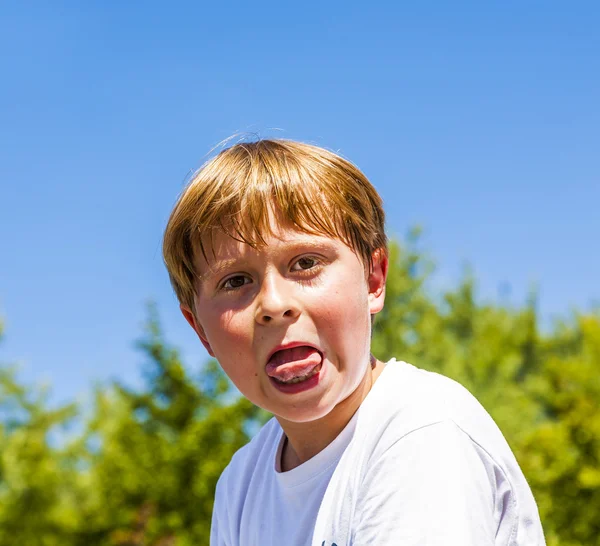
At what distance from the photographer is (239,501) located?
269cm

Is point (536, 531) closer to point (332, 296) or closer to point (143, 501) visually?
point (332, 296)

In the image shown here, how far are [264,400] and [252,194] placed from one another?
56 cm

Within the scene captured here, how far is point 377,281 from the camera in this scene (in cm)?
244

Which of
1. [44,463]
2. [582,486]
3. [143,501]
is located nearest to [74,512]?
[44,463]

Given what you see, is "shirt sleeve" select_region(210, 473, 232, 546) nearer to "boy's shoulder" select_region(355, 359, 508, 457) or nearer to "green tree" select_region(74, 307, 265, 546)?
"boy's shoulder" select_region(355, 359, 508, 457)

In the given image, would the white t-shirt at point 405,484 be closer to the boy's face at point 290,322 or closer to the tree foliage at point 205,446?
the boy's face at point 290,322

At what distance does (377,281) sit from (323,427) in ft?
1.56

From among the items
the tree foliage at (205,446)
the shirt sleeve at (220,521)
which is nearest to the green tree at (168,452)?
the tree foliage at (205,446)

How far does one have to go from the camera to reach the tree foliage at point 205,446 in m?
13.7

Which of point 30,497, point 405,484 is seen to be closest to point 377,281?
point 405,484

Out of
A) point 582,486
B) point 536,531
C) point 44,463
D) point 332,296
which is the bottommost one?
point 536,531

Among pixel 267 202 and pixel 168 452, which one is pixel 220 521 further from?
pixel 168 452

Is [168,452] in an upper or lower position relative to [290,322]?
upper

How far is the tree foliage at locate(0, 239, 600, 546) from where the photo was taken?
13688mm
